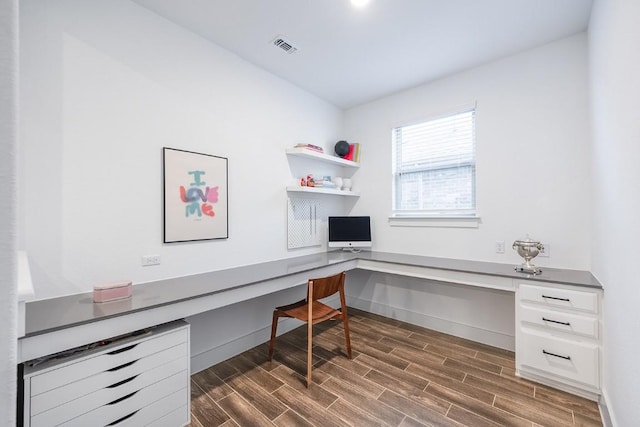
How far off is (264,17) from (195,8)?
0.49 m

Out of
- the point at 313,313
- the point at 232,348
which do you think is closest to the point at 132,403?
the point at 232,348

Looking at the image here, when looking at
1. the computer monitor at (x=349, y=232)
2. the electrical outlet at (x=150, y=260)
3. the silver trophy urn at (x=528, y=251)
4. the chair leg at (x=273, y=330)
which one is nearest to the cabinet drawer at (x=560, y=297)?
the silver trophy urn at (x=528, y=251)

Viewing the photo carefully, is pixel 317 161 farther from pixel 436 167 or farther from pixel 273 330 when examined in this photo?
pixel 273 330

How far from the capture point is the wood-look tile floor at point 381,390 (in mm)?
1793

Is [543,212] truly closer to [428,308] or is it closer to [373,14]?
[428,308]

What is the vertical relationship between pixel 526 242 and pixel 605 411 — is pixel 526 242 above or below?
above

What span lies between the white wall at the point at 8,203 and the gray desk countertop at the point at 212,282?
4.01ft

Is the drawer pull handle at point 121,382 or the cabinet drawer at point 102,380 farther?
the drawer pull handle at point 121,382

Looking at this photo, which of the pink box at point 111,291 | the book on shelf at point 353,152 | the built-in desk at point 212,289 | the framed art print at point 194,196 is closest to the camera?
the built-in desk at point 212,289

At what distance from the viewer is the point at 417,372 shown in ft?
7.55

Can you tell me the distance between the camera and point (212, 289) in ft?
6.19

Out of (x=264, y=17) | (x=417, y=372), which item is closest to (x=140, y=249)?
(x=264, y=17)

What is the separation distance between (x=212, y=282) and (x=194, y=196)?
0.71 metres

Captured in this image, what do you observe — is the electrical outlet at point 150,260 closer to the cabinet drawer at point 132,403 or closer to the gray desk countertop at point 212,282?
the gray desk countertop at point 212,282
